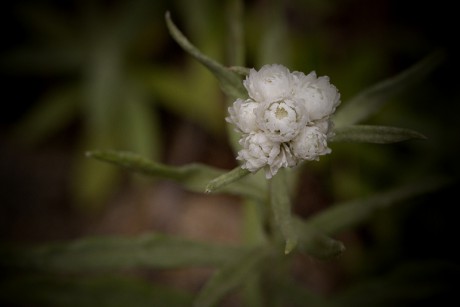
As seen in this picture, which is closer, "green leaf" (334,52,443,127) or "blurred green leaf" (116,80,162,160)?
"green leaf" (334,52,443,127)

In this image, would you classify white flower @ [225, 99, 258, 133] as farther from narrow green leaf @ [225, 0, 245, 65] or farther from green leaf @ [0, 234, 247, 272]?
green leaf @ [0, 234, 247, 272]

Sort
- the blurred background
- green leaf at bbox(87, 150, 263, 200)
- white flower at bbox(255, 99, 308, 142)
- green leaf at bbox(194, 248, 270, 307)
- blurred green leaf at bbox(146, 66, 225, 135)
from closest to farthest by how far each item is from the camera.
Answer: white flower at bbox(255, 99, 308, 142) → green leaf at bbox(87, 150, 263, 200) → green leaf at bbox(194, 248, 270, 307) → the blurred background → blurred green leaf at bbox(146, 66, 225, 135)

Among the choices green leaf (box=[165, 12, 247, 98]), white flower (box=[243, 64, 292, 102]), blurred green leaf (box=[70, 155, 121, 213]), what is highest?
blurred green leaf (box=[70, 155, 121, 213])

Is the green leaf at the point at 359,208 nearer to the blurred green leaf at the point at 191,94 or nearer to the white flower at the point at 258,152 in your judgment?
the white flower at the point at 258,152

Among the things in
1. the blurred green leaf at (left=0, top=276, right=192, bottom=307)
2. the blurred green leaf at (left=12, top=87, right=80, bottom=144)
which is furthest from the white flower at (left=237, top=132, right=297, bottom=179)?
the blurred green leaf at (left=12, top=87, right=80, bottom=144)

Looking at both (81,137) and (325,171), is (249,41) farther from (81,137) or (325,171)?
(81,137)

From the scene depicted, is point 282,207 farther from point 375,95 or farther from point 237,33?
point 237,33
